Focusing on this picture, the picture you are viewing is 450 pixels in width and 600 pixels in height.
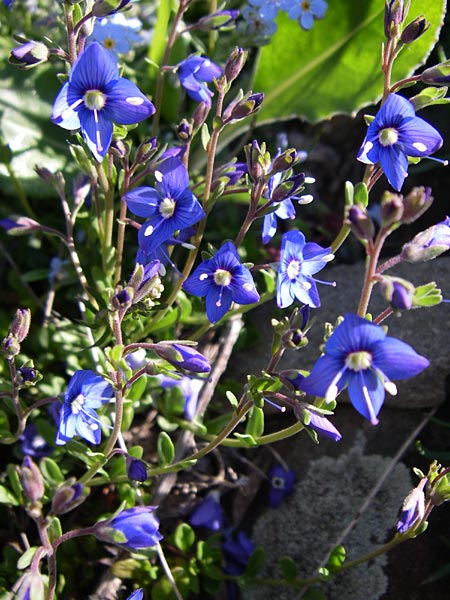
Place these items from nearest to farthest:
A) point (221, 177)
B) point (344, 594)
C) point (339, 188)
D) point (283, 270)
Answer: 1. point (283, 270)
2. point (221, 177)
3. point (344, 594)
4. point (339, 188)

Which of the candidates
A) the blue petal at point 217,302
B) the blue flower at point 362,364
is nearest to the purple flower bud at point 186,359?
the blue petal at point 217,302

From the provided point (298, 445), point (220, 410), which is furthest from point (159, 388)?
point (298, 445)

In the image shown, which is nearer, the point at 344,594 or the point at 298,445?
the point at 344,594

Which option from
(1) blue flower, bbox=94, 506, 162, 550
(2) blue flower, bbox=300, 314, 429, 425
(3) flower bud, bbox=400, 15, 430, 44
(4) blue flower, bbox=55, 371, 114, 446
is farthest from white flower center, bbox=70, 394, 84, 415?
(3) flower bud, bbox=400, 15, 430, 44

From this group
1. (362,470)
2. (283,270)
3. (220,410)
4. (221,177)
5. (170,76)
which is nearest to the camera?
(283,270)

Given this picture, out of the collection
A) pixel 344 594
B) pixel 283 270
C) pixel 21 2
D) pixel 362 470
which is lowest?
pixel 344 594

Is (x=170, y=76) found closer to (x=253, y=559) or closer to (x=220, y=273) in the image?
(x=220, y=273)

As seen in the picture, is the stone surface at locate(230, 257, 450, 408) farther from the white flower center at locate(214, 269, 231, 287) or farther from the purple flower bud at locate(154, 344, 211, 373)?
Answer: the purple flower bud at locate(154, 344, 211, 373)
